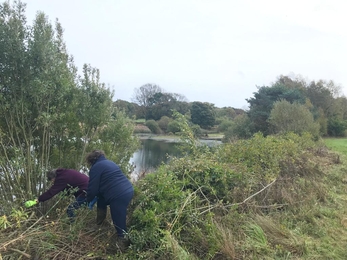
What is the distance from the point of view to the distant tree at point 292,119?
24.8m

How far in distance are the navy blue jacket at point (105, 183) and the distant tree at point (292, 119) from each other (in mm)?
22306

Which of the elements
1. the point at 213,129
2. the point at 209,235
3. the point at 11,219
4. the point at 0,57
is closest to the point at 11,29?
the point at 0,57

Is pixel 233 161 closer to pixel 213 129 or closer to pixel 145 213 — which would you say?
pixel 145 213

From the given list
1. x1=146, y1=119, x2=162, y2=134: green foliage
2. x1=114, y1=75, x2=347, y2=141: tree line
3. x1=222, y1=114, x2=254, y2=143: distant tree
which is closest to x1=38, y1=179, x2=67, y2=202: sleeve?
x1=114, y1=75, x2=347, y2=141: tree line

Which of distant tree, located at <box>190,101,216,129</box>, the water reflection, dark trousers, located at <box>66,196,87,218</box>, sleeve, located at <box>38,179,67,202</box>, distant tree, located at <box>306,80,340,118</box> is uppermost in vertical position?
distant tree, located at <box>306,80,340,118</box>

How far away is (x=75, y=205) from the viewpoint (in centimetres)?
515

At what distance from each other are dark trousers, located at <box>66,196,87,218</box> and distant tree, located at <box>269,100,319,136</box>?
72.2 ft

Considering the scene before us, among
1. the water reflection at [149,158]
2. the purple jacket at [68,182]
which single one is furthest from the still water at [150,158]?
the purple jacket at [68,182]

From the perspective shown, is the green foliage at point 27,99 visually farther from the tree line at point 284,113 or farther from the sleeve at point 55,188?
the tree line at point 284,113

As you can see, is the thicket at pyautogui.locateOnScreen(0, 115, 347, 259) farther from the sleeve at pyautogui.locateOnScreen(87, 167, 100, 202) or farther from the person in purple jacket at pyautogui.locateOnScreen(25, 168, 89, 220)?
the sleeve at pyautogui.locateOnScreen(87, 167, 100, 202)

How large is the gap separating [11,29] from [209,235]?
5.25m

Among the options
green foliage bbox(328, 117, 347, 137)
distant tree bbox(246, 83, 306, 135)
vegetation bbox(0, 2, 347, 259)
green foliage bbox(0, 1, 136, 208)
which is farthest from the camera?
green foliage bbox(328, 117, 347, 137)

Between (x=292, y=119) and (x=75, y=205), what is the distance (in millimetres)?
23746

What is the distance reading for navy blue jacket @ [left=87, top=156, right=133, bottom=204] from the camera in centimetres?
442
